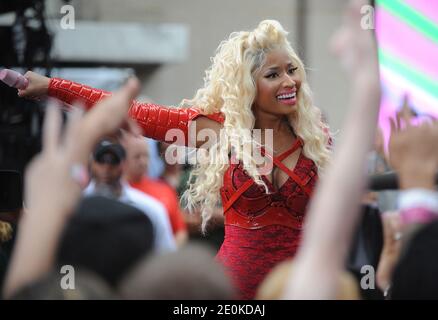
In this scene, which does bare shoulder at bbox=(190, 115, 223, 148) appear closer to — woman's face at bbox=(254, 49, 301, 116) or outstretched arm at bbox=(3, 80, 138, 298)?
woman's face at bbox=(254, 49, 301, 116)

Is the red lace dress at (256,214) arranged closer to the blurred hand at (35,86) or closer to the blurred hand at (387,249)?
the blurred hand at (35,86)

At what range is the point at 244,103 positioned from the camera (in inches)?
169

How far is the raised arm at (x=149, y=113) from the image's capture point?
408 cm

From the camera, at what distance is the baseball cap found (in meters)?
6.14

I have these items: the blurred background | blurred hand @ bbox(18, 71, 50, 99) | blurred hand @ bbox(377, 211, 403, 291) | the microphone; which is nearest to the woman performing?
blurred hand @ bbox(18, 71, 50, 99)

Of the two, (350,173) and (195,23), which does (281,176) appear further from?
(195,23)

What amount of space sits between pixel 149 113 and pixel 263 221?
2.06ft

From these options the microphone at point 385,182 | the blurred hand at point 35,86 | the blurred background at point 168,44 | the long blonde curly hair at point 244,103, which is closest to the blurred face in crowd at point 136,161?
the blurred background at point 168,44

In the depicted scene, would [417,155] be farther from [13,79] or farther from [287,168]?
[13,79]

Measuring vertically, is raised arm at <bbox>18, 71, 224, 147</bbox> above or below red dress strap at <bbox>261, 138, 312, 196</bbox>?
above

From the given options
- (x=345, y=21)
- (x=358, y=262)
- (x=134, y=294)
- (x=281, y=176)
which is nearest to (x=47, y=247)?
(x=134, y=294)

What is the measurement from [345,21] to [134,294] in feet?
2.22

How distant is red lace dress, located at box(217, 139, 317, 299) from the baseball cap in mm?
2056

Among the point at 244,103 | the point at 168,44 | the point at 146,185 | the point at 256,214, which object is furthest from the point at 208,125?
the point at 168,44
